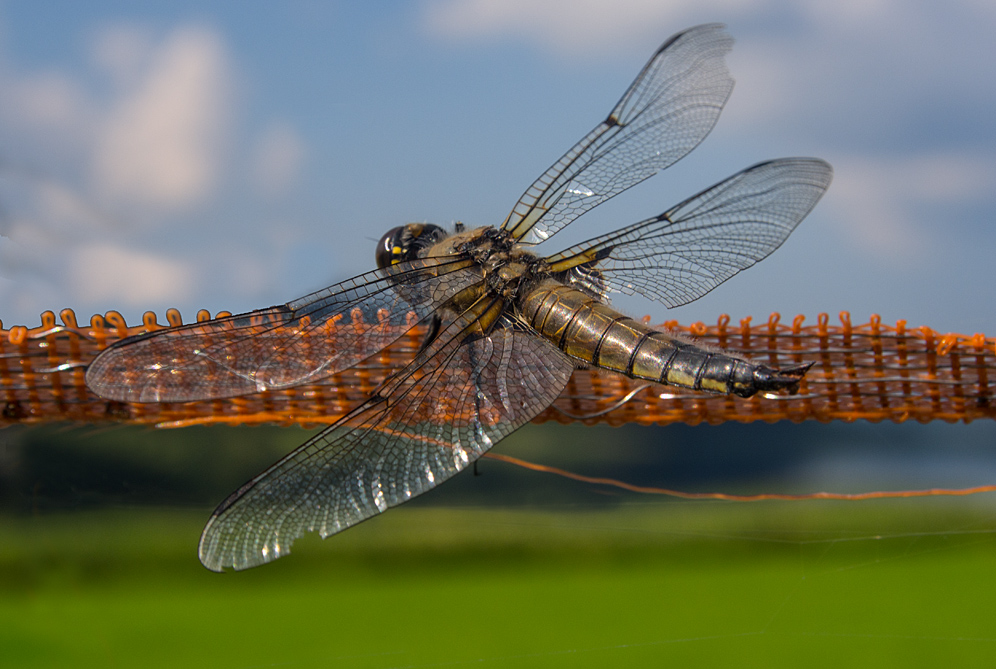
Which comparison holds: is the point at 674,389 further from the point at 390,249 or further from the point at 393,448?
the point at 390,249

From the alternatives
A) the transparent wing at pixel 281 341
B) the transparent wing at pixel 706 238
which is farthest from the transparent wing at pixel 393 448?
the transparent wing at pixel 706 238

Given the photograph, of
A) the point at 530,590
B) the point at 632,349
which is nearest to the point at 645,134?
the point at 632,349

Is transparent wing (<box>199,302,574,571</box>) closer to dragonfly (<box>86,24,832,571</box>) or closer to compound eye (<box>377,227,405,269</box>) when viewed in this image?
dragonfly (<box>86,24,832,571</box>)

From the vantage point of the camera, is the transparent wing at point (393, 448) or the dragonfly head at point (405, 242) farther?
the dragonfly head at point (405, 242)

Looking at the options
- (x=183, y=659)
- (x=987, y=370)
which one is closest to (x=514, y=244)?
→ (x=183, y=659)

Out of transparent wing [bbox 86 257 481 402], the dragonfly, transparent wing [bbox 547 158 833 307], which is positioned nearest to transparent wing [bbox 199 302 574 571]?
the dragonfly

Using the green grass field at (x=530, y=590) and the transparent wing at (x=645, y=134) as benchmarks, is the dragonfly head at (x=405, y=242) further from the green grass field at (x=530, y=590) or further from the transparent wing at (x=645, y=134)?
the green grass field at (x=530, y=590)

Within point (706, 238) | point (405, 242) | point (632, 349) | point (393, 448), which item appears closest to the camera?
point (393, 448)
